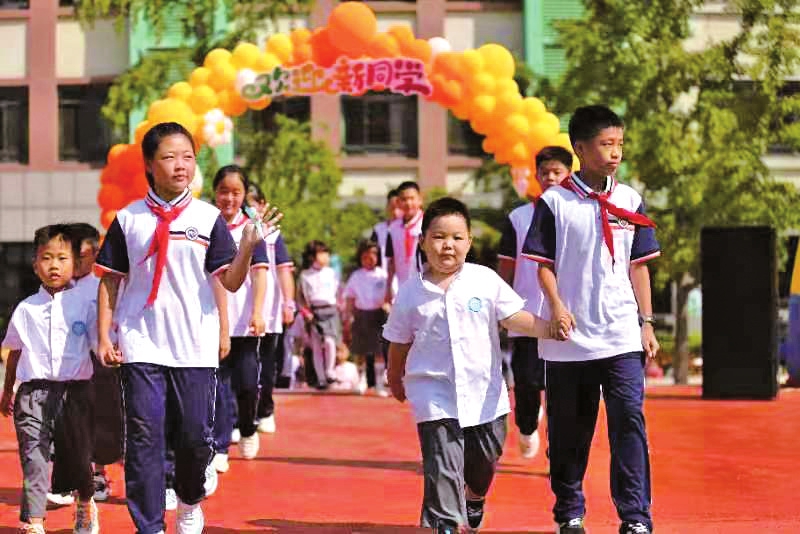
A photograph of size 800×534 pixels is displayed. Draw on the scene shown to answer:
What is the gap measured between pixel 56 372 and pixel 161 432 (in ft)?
3.50

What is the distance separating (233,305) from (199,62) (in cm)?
1666

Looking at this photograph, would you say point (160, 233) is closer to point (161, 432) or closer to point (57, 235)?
point (161, 432)

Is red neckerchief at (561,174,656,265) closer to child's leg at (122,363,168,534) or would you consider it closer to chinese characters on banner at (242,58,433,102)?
child's leg at (122,363,168,534)

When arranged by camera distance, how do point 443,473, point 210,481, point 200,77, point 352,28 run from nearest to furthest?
point 443,473 → point 210,481 → point 352,28 → point 200,77

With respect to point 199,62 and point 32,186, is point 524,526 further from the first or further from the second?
point 32,186

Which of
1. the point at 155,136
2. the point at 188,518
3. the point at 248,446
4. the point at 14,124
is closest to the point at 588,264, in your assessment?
the point at 155,136

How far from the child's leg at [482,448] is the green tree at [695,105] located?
50.9ft

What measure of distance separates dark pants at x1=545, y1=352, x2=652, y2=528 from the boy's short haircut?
40.5 inches

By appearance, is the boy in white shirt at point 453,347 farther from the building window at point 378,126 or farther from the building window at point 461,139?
the building window at point 378,126

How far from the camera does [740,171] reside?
2189 cm

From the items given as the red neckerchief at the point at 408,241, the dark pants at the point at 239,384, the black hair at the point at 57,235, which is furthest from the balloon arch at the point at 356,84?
the black hair at the point at 57,235

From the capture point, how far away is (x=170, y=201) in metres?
7.06

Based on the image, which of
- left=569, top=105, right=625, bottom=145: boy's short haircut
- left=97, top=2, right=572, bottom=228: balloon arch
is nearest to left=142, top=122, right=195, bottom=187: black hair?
left=569, top=105, right=625, bottom=145: boy's short haircut

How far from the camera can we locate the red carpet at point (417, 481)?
26.5 ft
